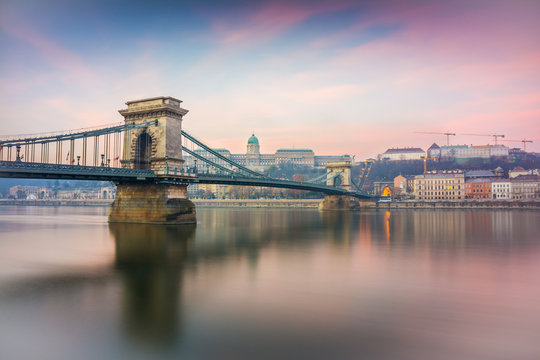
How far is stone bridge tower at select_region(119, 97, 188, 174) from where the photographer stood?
112 feet

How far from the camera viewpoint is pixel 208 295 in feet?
38.8

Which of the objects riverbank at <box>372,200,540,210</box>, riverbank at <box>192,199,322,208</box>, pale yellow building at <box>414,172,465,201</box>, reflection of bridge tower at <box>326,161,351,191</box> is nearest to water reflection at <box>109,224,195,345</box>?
reflection of bridge tower at <box>326,161,351,191</box>

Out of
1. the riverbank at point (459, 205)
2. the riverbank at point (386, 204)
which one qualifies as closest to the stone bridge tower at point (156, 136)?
the riverbank at point (386, 204)

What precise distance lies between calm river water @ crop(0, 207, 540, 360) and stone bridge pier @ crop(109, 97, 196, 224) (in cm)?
1254

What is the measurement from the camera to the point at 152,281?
13.8 meters

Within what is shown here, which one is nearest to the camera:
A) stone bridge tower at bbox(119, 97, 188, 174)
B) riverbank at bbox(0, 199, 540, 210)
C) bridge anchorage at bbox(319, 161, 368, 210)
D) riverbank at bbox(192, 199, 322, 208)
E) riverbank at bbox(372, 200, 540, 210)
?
stone bridge tower at bbox(119, 97, 188, 174)

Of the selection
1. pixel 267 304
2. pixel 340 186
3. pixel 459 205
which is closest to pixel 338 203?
pixel 340 186

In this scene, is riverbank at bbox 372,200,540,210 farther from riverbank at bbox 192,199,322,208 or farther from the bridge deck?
the bridge deck

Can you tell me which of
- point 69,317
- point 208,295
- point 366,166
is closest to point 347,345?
point 208,295

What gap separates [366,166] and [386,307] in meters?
169

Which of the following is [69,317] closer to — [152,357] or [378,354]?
[152,357]

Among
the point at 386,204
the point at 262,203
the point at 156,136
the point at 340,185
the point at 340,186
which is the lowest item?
the point at 386,204

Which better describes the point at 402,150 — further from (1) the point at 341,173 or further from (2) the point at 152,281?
(2) the point at 152,281

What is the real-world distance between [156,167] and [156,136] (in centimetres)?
264
